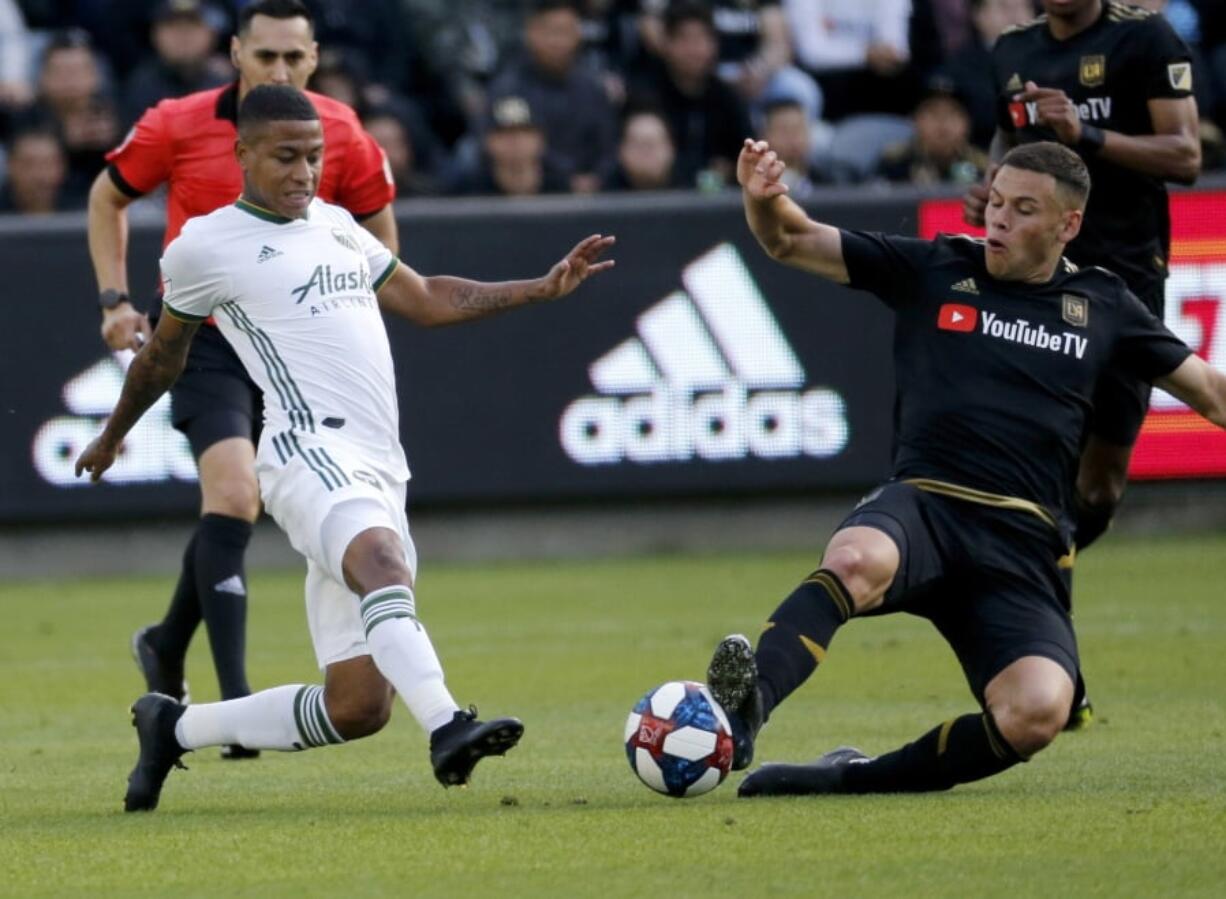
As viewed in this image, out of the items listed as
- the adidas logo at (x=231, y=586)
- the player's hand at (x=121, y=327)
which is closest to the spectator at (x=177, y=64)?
the player's hand at (x=121, y=327)

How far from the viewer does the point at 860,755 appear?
669 centimetres

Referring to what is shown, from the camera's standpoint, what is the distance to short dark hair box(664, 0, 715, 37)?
16219 mm

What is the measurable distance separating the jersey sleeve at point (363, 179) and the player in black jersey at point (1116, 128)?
2.02 m

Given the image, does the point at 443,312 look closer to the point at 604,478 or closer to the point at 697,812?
the point at 697,812

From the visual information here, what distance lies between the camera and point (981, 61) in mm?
16562

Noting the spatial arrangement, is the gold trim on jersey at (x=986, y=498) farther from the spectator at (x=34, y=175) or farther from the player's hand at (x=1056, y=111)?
the spectator at (x=34, y=175)

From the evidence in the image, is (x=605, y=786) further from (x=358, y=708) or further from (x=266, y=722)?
(x=266, y=722)

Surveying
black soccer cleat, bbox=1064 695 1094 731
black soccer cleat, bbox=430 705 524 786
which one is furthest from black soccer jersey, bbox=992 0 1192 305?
black soccer cleat, bbox=430 705 524 786

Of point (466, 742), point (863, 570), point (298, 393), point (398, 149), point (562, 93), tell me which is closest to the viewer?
point (466, 742)

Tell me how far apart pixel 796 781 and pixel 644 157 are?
884 centimetres

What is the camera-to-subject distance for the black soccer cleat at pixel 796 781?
6527 mm

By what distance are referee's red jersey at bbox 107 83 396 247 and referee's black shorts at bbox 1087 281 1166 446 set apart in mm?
2571

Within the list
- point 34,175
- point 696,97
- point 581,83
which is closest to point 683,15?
point 696,97

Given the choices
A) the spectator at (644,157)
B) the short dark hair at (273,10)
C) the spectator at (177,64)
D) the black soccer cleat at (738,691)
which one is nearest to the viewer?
Result: the black soccer cleat at (738,691)
